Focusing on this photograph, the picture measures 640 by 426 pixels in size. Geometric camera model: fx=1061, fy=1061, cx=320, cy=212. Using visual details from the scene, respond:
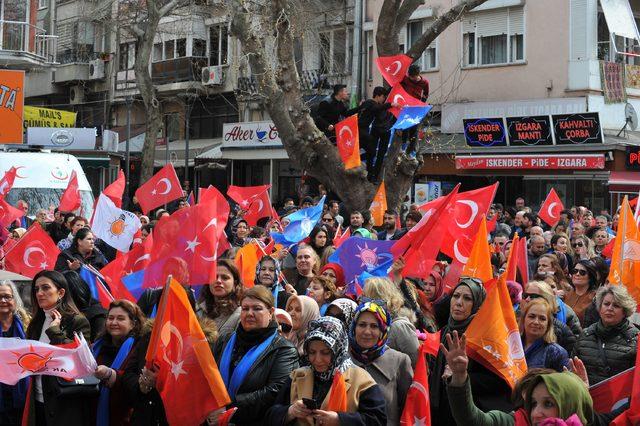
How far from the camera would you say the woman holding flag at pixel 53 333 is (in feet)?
20.0

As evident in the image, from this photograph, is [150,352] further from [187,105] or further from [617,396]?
[187,105]

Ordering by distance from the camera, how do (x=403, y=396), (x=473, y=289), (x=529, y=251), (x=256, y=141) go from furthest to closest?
(x=256, y=141), (x=529, y=251), (x=473, y=289), (x=403, y=396)

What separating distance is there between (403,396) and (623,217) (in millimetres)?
3920

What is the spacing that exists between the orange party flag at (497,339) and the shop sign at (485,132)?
66.7 feet

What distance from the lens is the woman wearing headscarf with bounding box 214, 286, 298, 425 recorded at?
18.3 ft

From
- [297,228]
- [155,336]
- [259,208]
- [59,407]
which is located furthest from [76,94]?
[155,336]

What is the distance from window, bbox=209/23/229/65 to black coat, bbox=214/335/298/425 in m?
32.6

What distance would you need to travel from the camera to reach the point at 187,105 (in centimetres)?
4000

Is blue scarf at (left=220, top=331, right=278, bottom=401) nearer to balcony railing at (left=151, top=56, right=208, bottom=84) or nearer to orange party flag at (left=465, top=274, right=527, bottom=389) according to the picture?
orange party flag at (left=465, top=274, right=527, bottom=389)

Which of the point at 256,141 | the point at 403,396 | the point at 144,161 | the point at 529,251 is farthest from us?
the point at 256,141

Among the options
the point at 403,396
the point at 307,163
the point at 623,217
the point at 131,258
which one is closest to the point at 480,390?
the point at 403,396

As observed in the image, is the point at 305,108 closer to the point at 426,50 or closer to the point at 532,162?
the point at 532,162

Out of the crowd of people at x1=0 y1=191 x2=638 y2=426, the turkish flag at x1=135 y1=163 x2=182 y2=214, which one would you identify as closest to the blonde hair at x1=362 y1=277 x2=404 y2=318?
the crowd of people at x1=0 y1=191 x2=638 y2=426

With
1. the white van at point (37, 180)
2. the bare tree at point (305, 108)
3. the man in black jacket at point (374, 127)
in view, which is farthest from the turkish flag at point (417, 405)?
the white van at point (37, 180)
